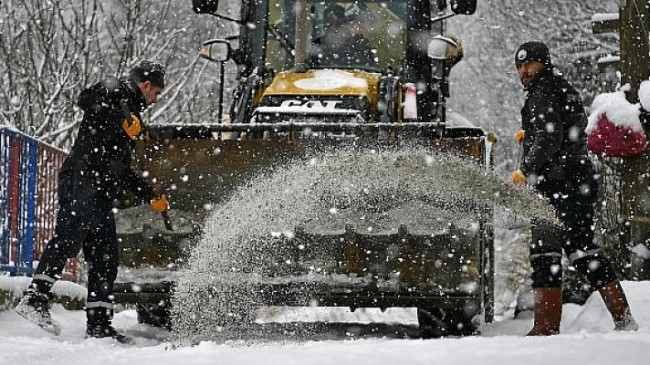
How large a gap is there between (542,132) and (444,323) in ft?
5.91

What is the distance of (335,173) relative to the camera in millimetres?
6387

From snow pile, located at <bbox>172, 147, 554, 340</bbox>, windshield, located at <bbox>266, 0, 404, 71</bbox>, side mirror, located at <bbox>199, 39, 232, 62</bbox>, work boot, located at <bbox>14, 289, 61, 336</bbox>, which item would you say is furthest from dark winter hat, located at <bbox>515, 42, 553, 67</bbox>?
work boot, located at <bbox>14, 289, 61, 336</bbox>

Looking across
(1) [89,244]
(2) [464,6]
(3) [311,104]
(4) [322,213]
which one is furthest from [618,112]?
(1) [89,244]

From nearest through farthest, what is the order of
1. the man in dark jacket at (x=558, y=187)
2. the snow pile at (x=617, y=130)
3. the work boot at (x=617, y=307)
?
1. the work boot at (x=617, y=307)
2. the man in dark jacket at (x=558, y=187)
3. the snow pile at (x=617, y=130)

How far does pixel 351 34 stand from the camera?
26.5 ft

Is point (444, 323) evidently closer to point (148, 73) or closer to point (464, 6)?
point (464, 6)

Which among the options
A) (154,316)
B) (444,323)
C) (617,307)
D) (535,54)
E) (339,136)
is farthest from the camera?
(154,316)

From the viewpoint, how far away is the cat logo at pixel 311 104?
7.34 meters

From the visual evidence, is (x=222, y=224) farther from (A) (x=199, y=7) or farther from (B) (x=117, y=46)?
(B) (x=117, y=46)

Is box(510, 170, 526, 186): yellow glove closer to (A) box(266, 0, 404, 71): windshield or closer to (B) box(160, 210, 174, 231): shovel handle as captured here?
(B) box(160, 210, 174, 231): shovel handle

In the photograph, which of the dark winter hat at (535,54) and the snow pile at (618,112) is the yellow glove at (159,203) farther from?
the snow pile at (618,112)

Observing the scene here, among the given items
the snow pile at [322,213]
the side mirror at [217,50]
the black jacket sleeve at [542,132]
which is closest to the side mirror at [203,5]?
the side mirror at [217,50]

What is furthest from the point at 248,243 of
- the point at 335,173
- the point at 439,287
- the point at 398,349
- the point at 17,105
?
the point at 17,105

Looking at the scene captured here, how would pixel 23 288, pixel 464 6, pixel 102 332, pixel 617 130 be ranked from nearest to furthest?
1. pixel 102 332
2. pixel 23 288
3. pixel 464 6
4. pixel 617 130
